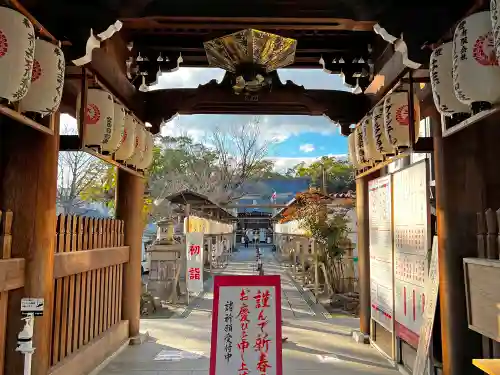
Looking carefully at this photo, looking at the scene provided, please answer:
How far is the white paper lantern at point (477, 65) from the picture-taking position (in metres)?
3.01

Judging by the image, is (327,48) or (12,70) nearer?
(12,70)

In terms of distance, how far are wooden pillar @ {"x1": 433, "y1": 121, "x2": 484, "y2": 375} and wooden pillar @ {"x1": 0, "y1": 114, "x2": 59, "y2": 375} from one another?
3.83m

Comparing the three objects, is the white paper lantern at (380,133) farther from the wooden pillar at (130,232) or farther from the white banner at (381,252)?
the wooden pillar at (130,232)

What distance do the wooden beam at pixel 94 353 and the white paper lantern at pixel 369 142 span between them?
4544mm

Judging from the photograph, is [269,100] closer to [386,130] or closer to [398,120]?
[386,130]

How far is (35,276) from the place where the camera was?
4.18 metres

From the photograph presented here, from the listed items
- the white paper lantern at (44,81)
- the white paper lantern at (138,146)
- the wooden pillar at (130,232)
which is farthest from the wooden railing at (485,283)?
the wooden pillar at (130,232)

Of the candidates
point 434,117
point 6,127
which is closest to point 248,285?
point 434,117

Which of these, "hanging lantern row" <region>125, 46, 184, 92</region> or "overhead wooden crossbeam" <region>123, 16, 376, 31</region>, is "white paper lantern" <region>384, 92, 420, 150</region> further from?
"hanging lantern row" <region>125, 46, 184, 92</region>

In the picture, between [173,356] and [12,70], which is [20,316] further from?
[173,356]

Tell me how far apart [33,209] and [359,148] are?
14.9 feet

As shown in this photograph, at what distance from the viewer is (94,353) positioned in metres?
5.75

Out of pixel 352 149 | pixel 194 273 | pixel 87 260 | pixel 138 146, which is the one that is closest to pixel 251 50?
pixel 138 146

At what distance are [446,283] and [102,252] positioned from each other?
4.42 m
